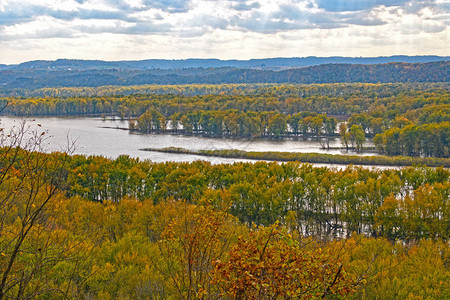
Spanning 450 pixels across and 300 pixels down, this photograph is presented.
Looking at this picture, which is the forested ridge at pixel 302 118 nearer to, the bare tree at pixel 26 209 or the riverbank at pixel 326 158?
the riverbank at pixel 326 158

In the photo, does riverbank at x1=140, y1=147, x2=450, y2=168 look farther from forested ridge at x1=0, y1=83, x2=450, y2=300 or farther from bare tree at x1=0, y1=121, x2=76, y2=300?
bare tree at x1=0, y1=121, x2=76, y2=300

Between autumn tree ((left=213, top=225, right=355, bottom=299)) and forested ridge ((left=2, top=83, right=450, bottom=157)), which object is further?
forested ridge ((left=2, top=83, right=450, bottom=157))

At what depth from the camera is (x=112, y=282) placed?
53.1 ft

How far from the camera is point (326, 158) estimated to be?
67.1 metres

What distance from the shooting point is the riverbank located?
2498 inches

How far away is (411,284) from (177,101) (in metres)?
115

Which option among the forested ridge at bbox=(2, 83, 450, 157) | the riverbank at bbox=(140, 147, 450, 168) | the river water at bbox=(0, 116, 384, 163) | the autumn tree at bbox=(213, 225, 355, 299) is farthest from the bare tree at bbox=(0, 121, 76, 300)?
the river water at bbox=(0, 116, 384, 163)

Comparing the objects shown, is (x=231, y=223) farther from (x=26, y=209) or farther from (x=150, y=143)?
(x=150, y=143)

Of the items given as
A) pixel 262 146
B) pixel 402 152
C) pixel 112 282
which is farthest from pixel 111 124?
pixel 112 282

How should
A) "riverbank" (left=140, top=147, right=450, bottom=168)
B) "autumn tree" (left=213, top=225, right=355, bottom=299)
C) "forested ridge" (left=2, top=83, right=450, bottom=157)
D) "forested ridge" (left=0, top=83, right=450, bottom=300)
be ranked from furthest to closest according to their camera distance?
"forested ridge" (left=2, top=83, right=450, bottom=157) → "riverbank" (left=140, top=147, right=450, bottom=168) → "forested ridge" (left=0, top=83, right=450, bottom=300) → "autumn tree" (left=213, top=225, right=355, bottom=299)

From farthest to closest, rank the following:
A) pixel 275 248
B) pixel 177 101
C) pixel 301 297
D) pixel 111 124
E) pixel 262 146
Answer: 1. pixel 177 101
2. pixel 111 124
3. pixel 262 146
4. pixel 275 248
5. pixel 301 297

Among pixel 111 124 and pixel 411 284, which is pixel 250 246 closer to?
pixel 411 284

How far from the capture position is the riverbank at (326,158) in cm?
6344

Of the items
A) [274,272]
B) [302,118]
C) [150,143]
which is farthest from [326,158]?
[274,272]
